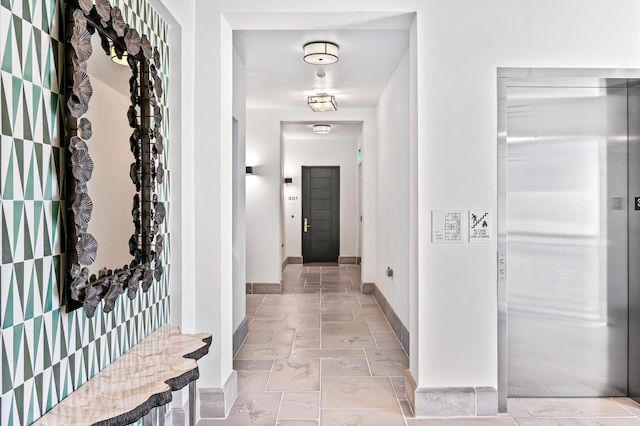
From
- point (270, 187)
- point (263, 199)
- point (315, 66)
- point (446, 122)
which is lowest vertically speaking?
point (263, 199)

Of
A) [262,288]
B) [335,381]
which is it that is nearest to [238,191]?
[335,381]

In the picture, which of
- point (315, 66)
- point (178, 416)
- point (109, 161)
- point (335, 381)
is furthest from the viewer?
point (315, 66)

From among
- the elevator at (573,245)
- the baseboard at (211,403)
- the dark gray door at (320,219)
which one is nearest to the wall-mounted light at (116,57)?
the baseboard at (211,403)

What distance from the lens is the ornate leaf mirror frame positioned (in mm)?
1624

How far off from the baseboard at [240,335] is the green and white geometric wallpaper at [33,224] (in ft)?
8.24

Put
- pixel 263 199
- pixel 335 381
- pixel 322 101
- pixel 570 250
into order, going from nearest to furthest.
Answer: pixel 570 250, pixel 335 381, pixel 322 101, pixel 263 199

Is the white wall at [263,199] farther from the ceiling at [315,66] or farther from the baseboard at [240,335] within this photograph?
the baseboard at [240,335]

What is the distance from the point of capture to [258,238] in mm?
7129

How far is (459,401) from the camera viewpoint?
2.92m

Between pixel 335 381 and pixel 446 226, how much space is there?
149cm

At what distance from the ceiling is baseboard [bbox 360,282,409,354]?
249cm

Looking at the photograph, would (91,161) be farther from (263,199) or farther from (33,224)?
(263,199)

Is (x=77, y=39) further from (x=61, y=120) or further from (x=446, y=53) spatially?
(x=446, y=53)

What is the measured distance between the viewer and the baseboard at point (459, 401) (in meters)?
2.92
